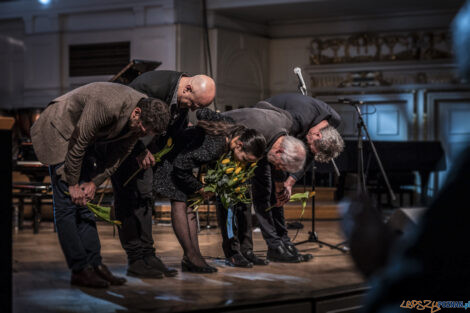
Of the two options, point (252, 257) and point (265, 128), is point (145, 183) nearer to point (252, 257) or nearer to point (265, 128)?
point (265, 128)

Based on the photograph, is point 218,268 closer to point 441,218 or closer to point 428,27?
point 441,218

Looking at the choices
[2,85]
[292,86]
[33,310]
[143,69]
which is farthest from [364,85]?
[33,310]

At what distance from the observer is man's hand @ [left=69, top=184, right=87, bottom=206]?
2.79 meters

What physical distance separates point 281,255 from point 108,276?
4.31 feet

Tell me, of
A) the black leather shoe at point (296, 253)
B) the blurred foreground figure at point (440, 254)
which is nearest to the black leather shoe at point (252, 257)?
the black leather shoe at point (296, 253)

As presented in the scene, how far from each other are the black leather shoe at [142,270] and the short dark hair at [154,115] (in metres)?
0.77

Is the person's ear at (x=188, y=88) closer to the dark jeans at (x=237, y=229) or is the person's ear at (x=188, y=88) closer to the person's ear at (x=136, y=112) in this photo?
the person's ear at (x=136, y=112)

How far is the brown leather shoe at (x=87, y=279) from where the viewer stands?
284 centimetres

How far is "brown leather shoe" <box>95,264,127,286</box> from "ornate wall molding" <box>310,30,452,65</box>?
6606 mm

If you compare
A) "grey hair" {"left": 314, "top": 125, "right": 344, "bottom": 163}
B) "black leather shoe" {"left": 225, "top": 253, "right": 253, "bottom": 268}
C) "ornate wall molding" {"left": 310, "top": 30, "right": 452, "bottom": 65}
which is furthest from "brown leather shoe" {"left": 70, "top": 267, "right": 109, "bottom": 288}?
"ornate wall molding" {"left": 310, "top": 30, "right": 452, "bottom": 65}

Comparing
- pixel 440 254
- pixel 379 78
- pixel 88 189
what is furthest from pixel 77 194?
pixel 379 78

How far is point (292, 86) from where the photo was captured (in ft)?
30.9

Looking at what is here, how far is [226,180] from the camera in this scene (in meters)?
3.38

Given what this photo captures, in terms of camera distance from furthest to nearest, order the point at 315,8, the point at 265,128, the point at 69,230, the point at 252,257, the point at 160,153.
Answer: the point at 315,8 → the point at 252,257 → the point at 265,128 → the point at 160,153 → the point at 69,230
